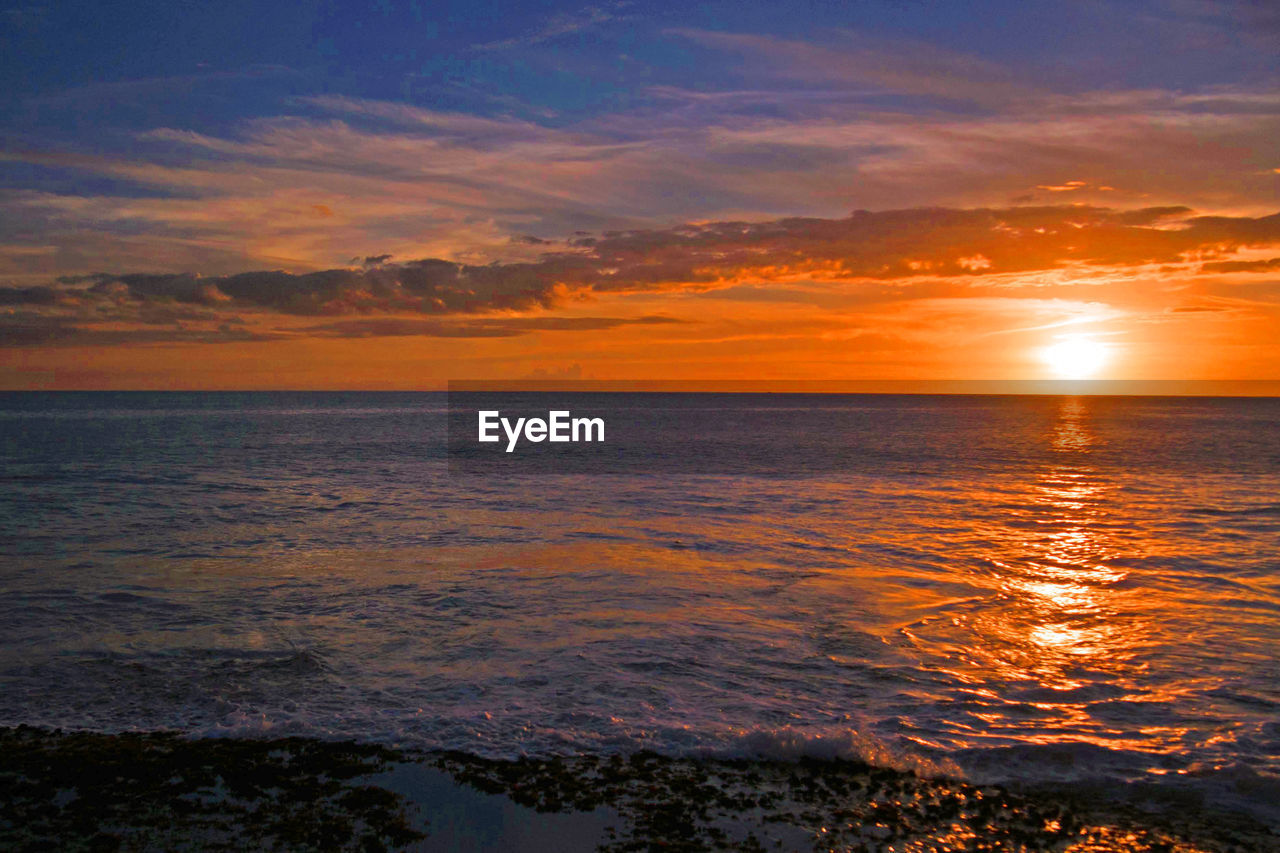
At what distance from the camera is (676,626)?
50.3 feet

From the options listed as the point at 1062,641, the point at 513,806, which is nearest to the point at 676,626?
the point at 1062,641

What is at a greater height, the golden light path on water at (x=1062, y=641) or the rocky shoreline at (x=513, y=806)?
the rocky shoreline at (x=513, y=806)

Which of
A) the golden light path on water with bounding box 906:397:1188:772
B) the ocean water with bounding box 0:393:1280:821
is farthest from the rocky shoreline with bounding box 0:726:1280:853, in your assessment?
the golden light path on water with bounding box 906:397:1188:772

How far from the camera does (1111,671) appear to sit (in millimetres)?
12852

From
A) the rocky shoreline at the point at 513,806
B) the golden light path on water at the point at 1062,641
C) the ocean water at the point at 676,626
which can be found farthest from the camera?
the golden light path on water at the point at 1062,641

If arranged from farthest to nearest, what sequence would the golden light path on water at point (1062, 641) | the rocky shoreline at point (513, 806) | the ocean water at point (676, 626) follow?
1. the golden light path on water at point (1062, 641)
2. the ocean water at point (676, 626)
3. the rocky shoreline at point (513, 806)

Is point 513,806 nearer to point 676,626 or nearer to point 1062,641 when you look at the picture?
point 676,626

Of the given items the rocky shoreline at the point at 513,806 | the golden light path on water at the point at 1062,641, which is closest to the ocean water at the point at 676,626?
the golden light path on water at the point at 1062,641

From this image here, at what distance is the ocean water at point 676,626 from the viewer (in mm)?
10297

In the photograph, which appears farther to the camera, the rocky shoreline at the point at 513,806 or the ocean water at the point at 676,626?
the ocean water at the point at 676,626

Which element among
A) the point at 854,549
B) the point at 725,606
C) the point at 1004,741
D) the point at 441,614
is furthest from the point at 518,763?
the point at 854,549

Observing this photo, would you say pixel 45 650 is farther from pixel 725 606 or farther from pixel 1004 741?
pixel 1004 741

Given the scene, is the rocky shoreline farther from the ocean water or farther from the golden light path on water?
the golden light path on water

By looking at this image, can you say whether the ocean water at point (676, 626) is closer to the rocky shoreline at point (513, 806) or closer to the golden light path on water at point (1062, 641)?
the golden light path on water at point (1062, 641)
